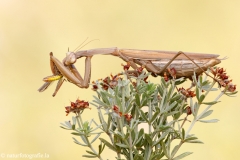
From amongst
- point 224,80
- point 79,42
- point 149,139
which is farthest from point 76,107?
point 79,42

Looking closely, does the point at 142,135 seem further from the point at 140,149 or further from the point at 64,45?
the point at 64,45

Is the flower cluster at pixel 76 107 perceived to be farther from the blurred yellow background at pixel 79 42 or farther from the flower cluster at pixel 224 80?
the blurred yellow background at pixel 79 42

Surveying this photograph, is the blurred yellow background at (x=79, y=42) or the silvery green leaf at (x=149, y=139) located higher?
the blurred yellow background at (x=79, y=42)

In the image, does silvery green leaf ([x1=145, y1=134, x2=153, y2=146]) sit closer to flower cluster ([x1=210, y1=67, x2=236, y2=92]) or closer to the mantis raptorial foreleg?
flower cluster ([x1=210, y1=67, x2=236, y2=92])

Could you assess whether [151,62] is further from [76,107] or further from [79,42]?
[79,42]

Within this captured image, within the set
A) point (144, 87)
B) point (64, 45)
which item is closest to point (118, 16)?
point (64, 45)

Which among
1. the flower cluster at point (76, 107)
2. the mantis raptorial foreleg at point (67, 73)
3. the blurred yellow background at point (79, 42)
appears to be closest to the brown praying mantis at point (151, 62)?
the mantis raptorial foreleg at point (67, 73)
